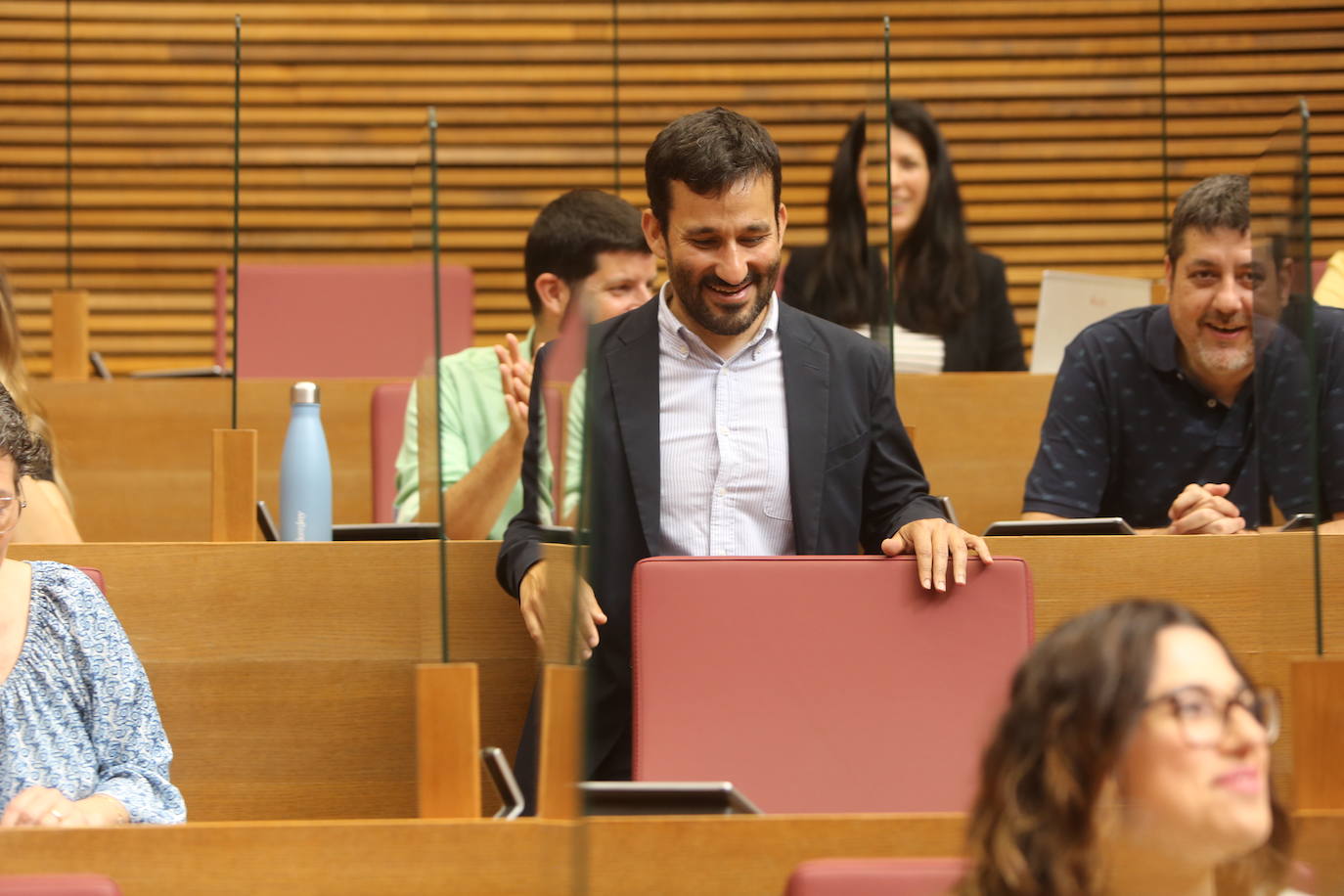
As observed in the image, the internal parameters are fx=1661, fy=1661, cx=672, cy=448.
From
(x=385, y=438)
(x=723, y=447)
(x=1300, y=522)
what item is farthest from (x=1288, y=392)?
(x=385, y=438)

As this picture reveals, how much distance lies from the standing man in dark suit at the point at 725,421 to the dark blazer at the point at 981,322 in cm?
114

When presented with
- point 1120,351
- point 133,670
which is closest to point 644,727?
point 133,670

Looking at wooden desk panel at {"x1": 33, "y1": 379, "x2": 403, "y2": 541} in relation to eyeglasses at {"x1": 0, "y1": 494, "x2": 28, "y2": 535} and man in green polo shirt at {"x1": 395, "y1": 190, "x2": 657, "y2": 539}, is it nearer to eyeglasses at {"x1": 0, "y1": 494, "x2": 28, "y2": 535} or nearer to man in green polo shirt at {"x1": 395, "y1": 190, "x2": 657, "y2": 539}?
man in green polo shirt at {"x1": 395, "y1": 190, "x2": 657, "y2": 539}

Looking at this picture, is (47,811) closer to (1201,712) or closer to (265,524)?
(265,524)

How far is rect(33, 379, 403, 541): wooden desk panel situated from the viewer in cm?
290

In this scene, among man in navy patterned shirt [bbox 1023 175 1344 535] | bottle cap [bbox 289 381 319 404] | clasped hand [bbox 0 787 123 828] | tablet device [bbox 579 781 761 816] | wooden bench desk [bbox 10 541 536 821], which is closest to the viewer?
tablet device [bbox 579 781 761 816]

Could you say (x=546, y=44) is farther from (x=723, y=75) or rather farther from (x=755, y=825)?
(x=755, y=825)

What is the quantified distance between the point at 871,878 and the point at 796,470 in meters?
0.83

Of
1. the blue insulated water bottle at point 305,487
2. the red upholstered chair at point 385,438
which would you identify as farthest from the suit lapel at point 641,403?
the red upholstered chair at point 385,438

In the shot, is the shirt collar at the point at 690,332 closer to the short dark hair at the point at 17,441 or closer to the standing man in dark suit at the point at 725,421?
the standing man in dark suit at the point at 725,421

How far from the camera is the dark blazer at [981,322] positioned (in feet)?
10.0

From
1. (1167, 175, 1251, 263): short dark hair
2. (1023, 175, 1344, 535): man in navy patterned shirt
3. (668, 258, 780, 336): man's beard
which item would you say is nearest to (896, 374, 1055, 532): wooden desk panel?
(1023, 175, 1344, 535): man in navy patterned shirt

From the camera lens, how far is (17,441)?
161cm

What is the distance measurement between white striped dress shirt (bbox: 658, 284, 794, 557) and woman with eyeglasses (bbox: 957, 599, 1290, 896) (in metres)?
0.87
